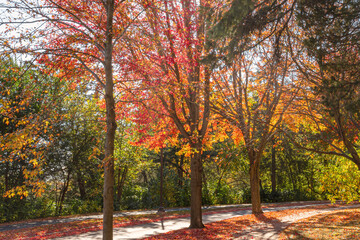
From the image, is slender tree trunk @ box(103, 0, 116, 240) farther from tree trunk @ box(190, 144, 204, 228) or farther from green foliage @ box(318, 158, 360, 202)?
green foliage @ box(318, 158, 360, 202)

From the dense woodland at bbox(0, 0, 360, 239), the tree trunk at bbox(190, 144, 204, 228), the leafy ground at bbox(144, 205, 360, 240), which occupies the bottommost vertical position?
the leafy ground at bbox(144, 205, 360, 240)

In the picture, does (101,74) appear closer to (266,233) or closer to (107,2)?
(107,2)

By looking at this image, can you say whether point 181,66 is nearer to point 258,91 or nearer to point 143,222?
point 258,91

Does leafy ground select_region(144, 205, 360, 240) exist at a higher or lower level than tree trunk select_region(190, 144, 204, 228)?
lower

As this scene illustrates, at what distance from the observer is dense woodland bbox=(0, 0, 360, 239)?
6664mm

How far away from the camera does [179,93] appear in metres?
9.83

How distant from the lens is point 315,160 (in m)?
27.7

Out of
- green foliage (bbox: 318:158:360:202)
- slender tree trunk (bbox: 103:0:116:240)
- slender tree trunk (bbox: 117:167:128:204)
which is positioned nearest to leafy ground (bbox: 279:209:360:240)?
green foliage (bbox: 318:158:360:202)

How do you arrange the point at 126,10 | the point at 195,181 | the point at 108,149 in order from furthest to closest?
the point at 195,181
the point at 126,10
the point at 108,149

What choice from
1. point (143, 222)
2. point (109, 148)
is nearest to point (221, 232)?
point (143, 222)

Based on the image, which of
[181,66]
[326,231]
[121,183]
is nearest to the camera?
[326,231]

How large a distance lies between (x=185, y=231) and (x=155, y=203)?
12.0m

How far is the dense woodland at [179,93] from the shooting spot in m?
6.66

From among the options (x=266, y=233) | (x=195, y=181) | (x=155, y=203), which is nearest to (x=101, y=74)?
(x=195, y=181)
